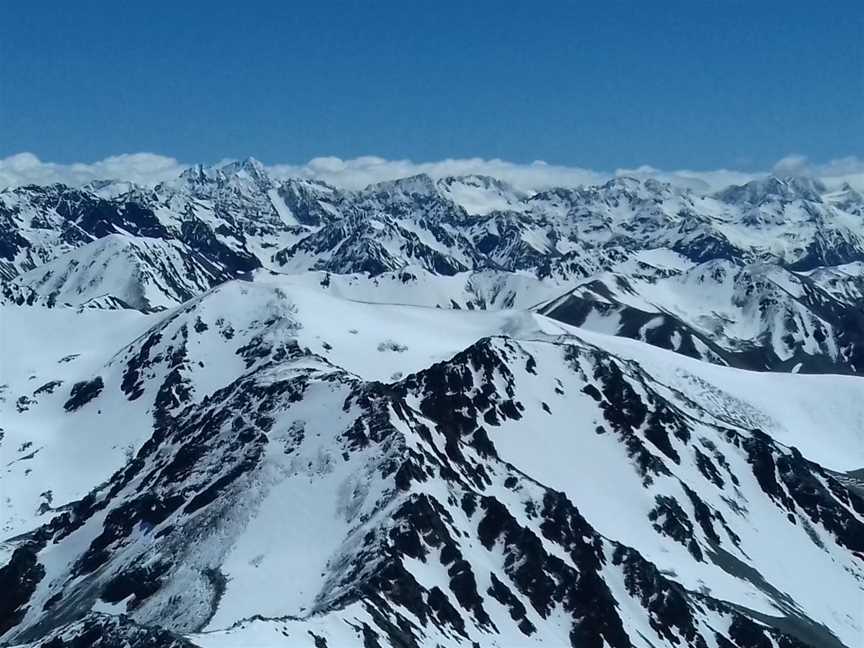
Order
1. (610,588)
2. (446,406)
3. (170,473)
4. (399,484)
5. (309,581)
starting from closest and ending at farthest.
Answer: (309,581) < (399,484) < (610,588) < (170,473) < (446,406)

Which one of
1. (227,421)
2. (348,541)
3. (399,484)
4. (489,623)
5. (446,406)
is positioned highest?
(446,406)

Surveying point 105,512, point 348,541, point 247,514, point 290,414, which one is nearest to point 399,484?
point 348,541

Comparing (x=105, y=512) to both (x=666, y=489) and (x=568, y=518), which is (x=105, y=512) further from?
(x=666, y=489)

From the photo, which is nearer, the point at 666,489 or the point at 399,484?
the point at 399,484

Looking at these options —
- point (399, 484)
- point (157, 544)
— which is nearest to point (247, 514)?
point (157, 544)

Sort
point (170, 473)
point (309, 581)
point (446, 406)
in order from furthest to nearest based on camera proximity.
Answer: point (446, 406) → point (170, 473) → point (309, 581)

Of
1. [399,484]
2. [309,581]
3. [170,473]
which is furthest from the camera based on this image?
[170,473]

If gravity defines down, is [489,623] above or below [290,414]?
below

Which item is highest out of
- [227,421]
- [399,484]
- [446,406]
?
[446,406]

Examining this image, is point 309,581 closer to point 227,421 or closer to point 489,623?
point 489,623
